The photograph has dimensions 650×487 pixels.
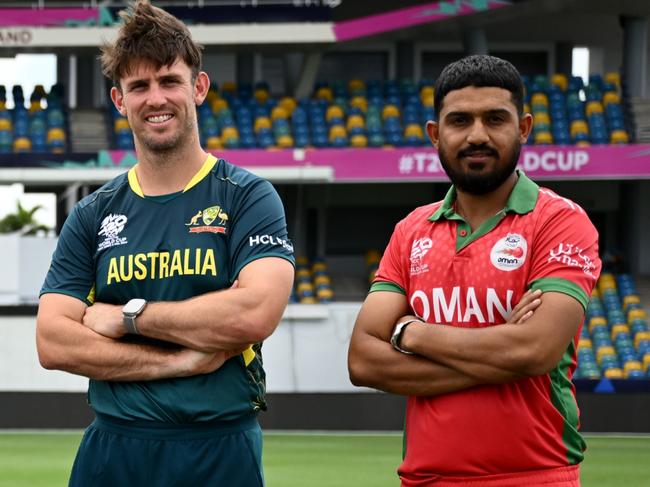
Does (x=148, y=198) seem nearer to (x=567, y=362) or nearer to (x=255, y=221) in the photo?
(x=255, y=221)

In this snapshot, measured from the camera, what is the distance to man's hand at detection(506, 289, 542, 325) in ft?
11.5

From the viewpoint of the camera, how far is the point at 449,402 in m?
3.54

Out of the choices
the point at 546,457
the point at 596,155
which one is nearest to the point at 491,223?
the point at 546,457

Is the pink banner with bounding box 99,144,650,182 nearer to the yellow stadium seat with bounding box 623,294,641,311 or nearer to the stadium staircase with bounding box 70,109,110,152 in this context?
the stadium staircase with bounding box 70,109,110,152

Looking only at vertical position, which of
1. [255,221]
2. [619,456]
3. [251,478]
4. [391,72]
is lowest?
[619,456]

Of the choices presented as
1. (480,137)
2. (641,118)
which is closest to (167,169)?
(480,137)

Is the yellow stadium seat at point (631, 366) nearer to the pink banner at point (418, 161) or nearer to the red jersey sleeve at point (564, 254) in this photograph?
the pink banner at point (418, 161)

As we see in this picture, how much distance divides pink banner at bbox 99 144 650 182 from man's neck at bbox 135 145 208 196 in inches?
612

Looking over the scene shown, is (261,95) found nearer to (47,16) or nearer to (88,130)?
(88,130)

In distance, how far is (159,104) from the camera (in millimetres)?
3828

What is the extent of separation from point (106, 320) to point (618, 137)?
17.2 metres

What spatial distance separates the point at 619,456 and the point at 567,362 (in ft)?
34.8

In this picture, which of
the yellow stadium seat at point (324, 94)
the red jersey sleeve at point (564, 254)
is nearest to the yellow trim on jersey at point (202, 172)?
the red jersey sleeve at point (564, 254)

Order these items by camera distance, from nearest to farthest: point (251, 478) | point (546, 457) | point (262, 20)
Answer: point (546, 457)
point (251, 478)
point (262, 20)
